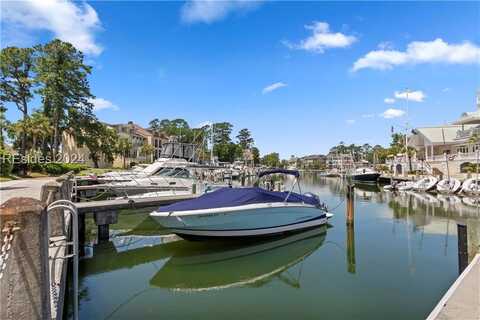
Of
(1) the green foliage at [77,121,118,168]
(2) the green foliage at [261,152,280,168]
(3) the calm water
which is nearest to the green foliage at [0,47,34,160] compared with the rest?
(1) the green foliage at [77,121,118,168]

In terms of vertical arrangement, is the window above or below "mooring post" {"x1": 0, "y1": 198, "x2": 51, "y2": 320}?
above

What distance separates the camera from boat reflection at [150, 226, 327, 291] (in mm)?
8547

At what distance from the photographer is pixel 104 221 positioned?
41.1 feet

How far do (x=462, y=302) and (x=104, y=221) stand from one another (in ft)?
38.6

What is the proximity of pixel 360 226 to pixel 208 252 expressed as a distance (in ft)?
29.3

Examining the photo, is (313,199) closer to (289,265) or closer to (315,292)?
(289,265)

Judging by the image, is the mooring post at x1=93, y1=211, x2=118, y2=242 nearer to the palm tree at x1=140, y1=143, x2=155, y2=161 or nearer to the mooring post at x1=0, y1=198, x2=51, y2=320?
the mooring post at x1=0, y1=198, x2=51, y2=320

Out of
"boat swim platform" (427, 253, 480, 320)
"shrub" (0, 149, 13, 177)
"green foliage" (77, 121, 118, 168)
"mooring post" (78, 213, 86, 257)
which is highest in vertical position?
"green foliage" (77, 121, 118, 168)

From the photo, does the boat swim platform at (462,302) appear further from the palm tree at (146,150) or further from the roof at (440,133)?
the palm tree at (146,150)

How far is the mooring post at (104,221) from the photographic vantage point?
490 inches

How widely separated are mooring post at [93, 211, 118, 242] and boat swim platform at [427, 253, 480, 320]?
1131 centimetres

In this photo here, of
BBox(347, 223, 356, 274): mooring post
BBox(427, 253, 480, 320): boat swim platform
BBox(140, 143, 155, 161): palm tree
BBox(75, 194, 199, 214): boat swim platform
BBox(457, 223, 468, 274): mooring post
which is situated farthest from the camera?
BBox(140, 143, 155, 161): palm tree

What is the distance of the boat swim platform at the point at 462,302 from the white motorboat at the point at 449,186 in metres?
29.5

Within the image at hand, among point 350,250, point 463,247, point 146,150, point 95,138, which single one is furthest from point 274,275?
point 146,150
